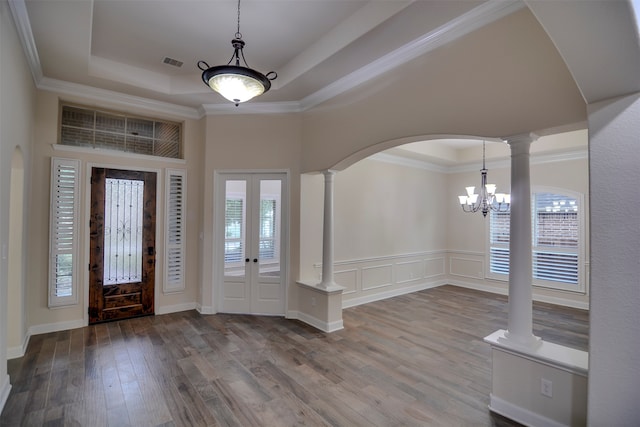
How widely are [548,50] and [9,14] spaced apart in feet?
13.8

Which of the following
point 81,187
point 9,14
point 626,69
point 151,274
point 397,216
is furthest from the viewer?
point 397,216

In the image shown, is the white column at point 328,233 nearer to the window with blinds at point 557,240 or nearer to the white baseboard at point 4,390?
the white baseboard at point 4,390

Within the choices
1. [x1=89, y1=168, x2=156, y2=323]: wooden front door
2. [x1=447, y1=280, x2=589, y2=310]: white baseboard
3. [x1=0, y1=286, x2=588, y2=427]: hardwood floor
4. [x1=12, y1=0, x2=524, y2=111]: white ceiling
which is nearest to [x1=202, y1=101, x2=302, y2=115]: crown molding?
[x1=12, y1=0, x2=524, y2=111]: white ceiling

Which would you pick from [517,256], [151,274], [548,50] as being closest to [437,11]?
[548,50]

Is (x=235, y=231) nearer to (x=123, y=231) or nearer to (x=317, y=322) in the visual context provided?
(x=123, y=231)

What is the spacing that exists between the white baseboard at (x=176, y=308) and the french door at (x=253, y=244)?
53 centimetres

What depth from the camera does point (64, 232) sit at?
13.7 ft

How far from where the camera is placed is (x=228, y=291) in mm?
5039

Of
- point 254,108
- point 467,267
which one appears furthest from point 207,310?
point 467,267

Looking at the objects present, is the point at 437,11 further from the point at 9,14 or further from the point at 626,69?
the point at 9,14

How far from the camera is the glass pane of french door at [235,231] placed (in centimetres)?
501

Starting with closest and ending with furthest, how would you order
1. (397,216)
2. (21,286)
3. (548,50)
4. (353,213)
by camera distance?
(548,50) < (21,286) < (353,213) < (397,216)

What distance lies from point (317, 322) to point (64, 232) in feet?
12.0

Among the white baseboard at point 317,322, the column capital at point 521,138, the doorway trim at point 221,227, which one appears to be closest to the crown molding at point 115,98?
the doorway trim at point 221,227
